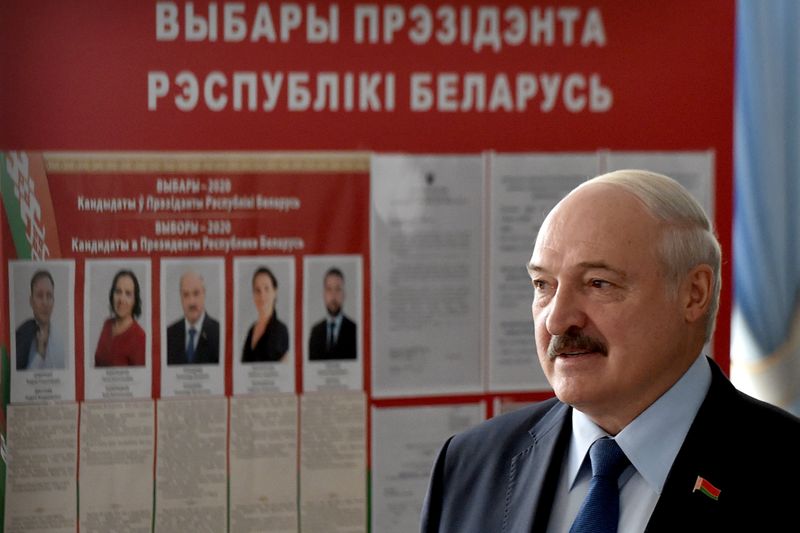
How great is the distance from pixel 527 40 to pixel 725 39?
0.51m

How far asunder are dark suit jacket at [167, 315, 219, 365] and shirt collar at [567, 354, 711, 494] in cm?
111

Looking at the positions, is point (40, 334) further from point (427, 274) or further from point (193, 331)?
point (427, 274)

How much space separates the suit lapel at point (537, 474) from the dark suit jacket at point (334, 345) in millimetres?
876

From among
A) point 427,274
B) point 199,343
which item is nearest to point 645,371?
point 427,274

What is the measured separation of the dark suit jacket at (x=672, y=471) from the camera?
1.40 m

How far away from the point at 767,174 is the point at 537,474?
210cm

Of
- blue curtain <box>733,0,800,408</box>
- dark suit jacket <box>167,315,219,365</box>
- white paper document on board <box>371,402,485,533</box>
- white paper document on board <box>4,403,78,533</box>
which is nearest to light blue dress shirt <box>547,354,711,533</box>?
white paper document on board <box>371,402,485,533</box>

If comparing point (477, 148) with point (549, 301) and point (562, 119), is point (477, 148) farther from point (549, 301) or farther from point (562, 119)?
point (549, 301)

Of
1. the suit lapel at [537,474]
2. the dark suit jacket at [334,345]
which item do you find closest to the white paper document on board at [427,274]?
the dark suit jacket at [334,345]

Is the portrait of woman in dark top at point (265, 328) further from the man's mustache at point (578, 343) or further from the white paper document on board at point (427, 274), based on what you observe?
the man's mustache at point (578, 343)

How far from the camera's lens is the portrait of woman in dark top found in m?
2.44

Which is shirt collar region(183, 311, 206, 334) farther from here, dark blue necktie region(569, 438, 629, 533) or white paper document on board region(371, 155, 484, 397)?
dark blue necktie region(569, 438, 629, 533)

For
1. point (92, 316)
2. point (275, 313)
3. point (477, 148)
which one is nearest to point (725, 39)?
point (477, 148)

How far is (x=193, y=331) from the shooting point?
2.41 m
